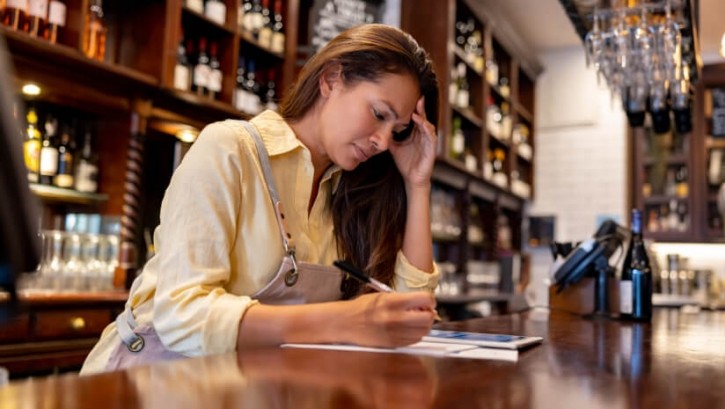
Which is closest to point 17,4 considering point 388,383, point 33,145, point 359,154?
point 33,145

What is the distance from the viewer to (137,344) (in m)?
1.29

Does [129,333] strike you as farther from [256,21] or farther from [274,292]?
[256,21]

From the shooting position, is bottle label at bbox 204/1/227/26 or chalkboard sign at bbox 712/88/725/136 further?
chalkboard sign at bbox 712/88/725/136

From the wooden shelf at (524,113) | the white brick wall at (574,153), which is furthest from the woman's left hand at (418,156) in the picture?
the white brick wall at (574,153)

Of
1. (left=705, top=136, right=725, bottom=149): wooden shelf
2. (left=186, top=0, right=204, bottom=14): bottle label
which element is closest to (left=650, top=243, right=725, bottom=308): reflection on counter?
(left=705, top=136, right=725, bottom=149): wooden shelf

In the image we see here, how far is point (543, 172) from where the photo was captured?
7070 mm

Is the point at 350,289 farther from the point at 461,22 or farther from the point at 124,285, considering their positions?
the point at 461,22

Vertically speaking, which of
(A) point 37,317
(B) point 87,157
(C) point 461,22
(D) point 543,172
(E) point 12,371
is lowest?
(E) point 12,371

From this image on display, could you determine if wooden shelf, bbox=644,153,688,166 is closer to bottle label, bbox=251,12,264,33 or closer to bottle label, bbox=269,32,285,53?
bottle label, bbox=269,32,285,53

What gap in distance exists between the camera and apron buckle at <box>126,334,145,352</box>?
1.28m

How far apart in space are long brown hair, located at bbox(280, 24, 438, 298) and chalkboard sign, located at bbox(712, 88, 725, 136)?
567cm

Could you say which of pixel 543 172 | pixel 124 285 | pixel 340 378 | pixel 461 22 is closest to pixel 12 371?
pixel 124 285

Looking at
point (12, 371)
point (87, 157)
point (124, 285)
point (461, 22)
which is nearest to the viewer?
point (12, 371)

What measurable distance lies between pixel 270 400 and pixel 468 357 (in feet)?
1.59
